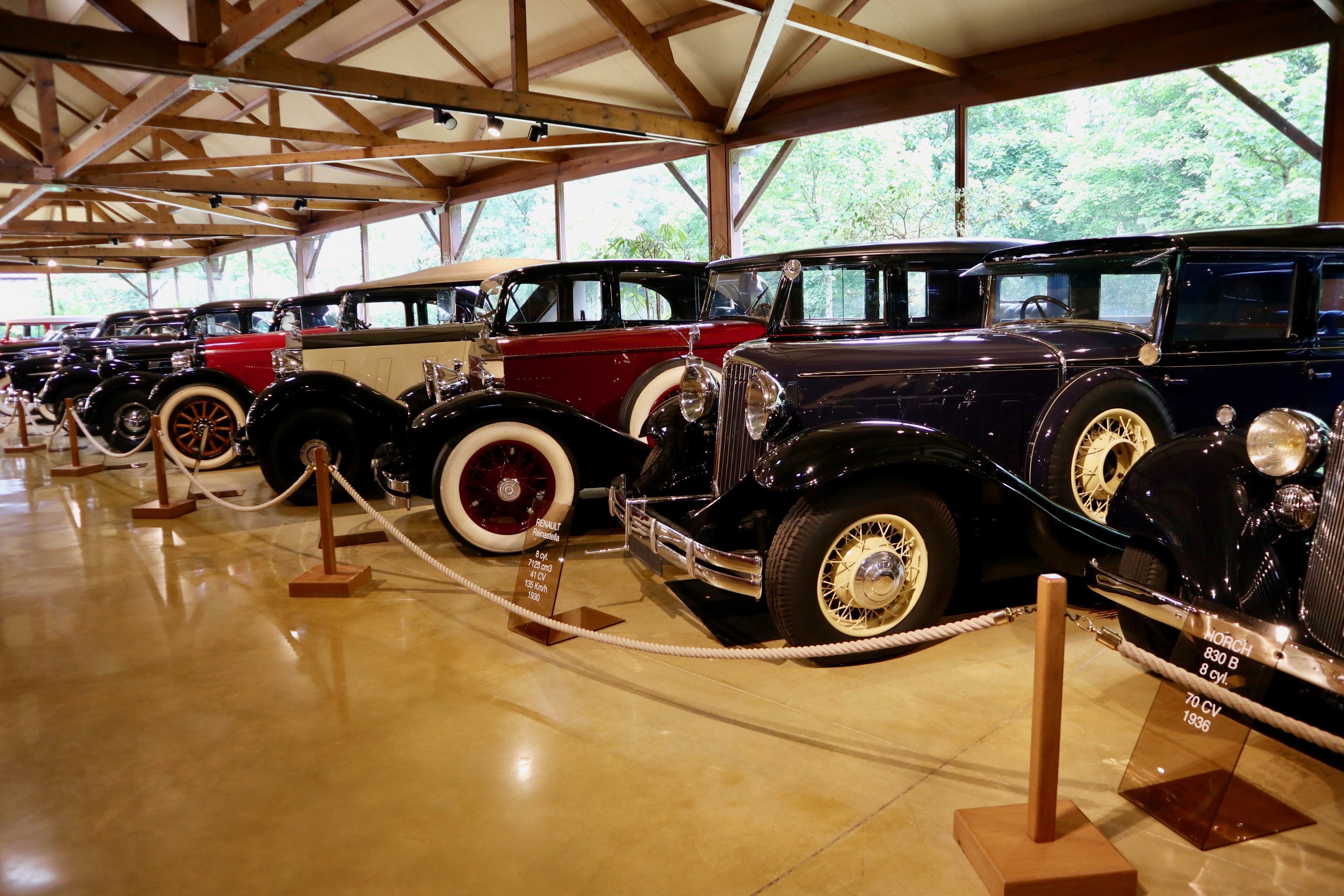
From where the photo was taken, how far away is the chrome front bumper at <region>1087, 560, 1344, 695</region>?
6.49 ft

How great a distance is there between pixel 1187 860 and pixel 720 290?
475 cm

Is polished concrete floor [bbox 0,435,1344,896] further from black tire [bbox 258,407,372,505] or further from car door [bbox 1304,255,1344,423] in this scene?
black tire [bbox 258,407,372,505]

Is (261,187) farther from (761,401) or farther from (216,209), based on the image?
(761,401)

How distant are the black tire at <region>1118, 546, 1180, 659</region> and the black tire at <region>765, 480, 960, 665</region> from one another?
1.97ft

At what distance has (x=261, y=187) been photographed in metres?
13.9

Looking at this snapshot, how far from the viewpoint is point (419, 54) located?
11.0m

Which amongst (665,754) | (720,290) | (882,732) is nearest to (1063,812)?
(882,732)

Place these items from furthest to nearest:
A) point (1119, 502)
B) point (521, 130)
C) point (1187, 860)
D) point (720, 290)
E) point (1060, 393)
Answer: point (521, 130) → point (720, 290) → point (1060, 393) → point (1119, 502) → point (1187, 860)

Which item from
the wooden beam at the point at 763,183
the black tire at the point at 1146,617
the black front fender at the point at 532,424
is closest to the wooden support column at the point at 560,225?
the wooden beam at the point at 763,183

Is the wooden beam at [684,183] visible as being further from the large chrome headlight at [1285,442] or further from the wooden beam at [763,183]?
the large chrome headlight at [1285,442]

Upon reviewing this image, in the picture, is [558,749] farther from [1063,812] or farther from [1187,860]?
[1187,860]

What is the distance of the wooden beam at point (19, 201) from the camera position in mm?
13410

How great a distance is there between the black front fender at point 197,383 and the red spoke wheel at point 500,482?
14.2 feet

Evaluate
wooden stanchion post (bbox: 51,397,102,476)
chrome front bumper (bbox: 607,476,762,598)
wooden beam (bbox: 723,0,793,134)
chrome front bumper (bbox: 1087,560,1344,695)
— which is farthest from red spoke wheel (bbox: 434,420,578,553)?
wooden stanchion post (bbox: 51,397,102,476)
